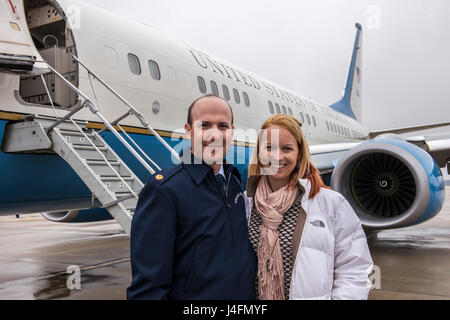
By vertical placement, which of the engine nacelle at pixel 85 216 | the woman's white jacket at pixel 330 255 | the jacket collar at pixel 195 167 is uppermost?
the jacket collar at pixel 195 167

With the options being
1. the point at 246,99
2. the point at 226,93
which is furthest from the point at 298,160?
the point at 246,99

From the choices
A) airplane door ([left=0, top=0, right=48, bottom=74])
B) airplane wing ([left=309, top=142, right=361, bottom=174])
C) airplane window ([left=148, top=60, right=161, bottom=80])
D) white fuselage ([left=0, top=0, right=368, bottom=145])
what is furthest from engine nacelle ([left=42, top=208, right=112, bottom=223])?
airplane door ([left=0, top=0, right=48, bottom=74])

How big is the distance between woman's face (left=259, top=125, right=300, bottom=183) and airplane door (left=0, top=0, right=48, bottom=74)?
2.65 metres

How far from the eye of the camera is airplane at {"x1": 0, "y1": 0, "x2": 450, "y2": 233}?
12.5ft

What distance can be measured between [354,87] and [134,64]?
50.9 feet

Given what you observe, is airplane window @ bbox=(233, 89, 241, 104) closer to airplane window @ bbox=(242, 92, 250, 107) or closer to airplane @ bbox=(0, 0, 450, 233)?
airplane @ bbox=(0, 0, 450, 233)

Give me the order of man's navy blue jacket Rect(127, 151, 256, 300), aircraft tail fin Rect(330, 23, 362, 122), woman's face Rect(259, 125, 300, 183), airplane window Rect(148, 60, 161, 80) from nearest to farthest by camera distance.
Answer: man's navy blue jacket Rect(127, 151, 256, 300) → woman's face Rect(259, 125, 300, 183) → airplane window Rect(148, 60, 161, 80) → aircraft tail fin Rect(330, 23, 362, 122)

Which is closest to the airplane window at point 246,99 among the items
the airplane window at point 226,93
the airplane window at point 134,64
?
the airplane window at point 226,93

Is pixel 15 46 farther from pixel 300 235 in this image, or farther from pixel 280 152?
pixel 300 235

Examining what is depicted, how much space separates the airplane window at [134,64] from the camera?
5.28 m

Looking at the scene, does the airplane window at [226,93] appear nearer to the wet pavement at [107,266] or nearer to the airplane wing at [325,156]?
the airplane wing at [325,156]

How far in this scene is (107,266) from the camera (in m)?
6.30

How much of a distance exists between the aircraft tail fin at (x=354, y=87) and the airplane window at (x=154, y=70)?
12819mm

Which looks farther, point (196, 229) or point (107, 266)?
point (107, 266)
